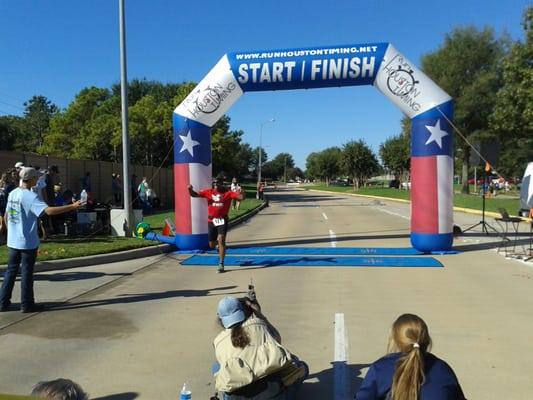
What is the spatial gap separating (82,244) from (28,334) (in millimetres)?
6528

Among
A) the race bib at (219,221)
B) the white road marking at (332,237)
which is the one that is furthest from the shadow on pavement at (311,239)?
the race bib at (219,221)

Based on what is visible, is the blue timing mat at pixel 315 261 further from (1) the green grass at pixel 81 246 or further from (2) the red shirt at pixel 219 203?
(1) the green grass at pixel 81 246

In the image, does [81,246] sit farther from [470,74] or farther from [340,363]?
[470,74]

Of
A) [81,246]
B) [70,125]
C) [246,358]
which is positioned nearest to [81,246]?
[81,246]

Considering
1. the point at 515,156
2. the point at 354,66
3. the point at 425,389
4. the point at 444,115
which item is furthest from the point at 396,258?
the point at 515,156

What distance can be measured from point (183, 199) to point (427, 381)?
10.3 m

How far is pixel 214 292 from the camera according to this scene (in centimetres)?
827

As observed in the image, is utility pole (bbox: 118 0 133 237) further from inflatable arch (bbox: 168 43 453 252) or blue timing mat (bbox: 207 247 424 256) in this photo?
blue timing mat (bbox: 207 247 424 256)

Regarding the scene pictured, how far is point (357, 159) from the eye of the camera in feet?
242

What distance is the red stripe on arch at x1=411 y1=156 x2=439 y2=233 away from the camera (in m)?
11.7

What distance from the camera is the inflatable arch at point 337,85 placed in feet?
38.4

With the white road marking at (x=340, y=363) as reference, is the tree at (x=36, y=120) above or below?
above

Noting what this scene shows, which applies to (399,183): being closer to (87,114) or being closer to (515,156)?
(515,156)

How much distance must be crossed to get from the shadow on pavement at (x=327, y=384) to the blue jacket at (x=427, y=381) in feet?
5.17
